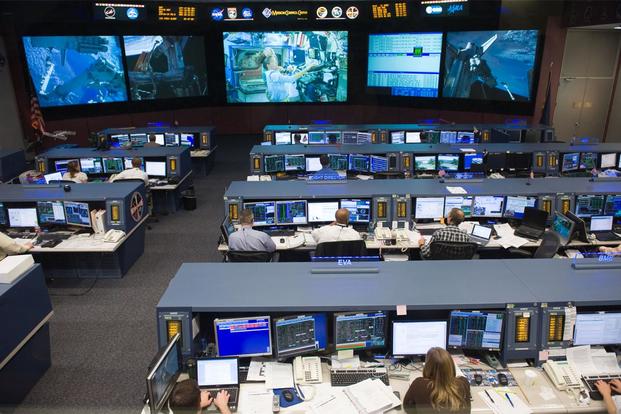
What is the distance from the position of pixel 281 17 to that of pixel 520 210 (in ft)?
31.2

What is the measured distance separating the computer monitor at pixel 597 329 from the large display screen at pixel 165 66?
13.0 metres

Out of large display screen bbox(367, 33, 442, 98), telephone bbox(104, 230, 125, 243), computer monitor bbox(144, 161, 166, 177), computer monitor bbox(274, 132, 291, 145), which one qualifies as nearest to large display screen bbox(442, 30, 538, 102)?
large display screen bbox(367, 33, 442, 98)

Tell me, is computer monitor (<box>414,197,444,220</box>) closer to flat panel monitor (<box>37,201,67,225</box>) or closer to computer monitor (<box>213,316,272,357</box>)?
computer monitor (<box>213,316,272,357</box>)

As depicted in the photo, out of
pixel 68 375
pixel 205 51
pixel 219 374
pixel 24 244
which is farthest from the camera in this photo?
pixel 205 51

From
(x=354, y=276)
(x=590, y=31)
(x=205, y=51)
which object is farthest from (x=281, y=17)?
(x=354, y=276)

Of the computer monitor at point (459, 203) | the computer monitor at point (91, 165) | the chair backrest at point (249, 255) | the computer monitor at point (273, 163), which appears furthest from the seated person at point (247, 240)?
the computer monitor at point (91, 165)

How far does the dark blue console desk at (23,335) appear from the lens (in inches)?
156

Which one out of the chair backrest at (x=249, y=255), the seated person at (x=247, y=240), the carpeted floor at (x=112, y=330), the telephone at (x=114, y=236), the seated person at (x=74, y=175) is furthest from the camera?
the seated person at (x=74, y=175)

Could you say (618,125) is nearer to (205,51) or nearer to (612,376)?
(612,376)

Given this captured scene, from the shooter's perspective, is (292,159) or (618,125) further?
(618,125)

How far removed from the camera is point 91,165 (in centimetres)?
866

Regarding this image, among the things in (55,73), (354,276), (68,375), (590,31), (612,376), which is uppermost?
(590,31)

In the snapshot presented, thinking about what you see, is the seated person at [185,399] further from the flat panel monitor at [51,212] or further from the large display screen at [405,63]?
the large display screen at [405,63]

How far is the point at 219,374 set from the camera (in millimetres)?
3322
